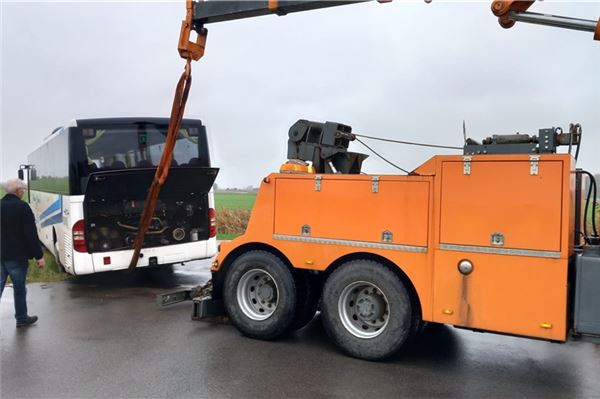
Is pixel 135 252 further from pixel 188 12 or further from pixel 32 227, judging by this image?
pixel 188 12

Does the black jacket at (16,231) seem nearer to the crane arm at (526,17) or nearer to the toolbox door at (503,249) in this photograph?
the toolbox door at (503,249)

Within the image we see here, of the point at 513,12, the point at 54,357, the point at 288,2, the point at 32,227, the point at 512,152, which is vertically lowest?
the point at 54,357

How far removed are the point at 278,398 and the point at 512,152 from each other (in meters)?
3.22

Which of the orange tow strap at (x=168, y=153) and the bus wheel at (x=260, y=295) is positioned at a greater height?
the orange tow strap at (x=168, y=153)

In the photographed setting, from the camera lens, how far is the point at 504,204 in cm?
465

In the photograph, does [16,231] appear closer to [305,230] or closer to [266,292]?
[266,292]

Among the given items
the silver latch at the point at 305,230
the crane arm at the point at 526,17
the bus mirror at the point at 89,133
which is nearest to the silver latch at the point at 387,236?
the silver latch at the point at 305,230

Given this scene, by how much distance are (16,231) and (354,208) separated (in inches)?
178

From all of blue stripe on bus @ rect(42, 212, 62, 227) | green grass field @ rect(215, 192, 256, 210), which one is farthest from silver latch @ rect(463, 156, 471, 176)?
blue stripe on bus @ rect(42, 212, 62, 227)

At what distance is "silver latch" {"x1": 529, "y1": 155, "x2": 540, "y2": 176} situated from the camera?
451 centimetres

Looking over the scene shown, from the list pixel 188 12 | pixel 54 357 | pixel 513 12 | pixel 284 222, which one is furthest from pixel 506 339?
pixel 188 12

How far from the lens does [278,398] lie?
4.42m

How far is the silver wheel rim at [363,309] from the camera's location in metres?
5.35

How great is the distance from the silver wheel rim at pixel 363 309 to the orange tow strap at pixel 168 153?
374cm
